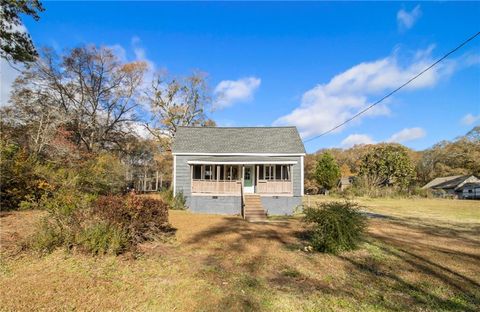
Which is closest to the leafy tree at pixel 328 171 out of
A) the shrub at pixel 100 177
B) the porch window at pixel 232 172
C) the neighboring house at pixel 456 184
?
the neighboring house at pixel 456 184

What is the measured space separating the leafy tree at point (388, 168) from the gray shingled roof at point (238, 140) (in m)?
19.7

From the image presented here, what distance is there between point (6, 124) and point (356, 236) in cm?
2195

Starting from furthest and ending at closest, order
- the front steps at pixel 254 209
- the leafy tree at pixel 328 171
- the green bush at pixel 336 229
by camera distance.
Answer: the leafy tree at pixel 328 171, the front steps at pixel 254 209, the green bush at pixel 336 229

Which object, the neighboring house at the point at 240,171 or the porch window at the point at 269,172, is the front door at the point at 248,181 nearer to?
the neighboring house at the point at 240,171

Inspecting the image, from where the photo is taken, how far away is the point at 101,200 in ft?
24.0

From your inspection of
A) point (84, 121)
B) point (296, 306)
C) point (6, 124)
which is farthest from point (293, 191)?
point (84, 121)

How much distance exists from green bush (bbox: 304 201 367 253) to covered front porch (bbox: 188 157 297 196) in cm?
1010

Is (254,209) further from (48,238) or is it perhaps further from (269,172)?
(48,238)

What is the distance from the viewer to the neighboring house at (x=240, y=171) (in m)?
17.8

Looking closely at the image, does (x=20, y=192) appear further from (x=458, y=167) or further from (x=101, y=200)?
(x=458, y=167)

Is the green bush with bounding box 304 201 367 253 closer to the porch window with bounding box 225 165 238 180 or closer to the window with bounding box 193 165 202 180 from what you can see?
the porch window with bounding box 225 165 238 180

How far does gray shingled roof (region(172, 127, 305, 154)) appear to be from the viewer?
19.4 m

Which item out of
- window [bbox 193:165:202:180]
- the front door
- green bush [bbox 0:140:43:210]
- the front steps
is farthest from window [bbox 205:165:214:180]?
green bush [bbox 0:140:43:210]

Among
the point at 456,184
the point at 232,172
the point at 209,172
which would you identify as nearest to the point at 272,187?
the point at 232,172
